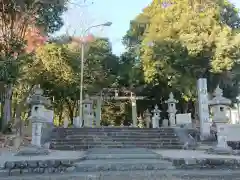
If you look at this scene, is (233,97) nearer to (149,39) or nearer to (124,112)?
(149,39)

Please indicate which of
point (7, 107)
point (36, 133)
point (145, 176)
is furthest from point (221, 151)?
point (7, 107)

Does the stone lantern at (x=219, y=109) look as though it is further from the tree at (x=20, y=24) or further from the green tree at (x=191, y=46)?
the green tree at (x=191, y=46)

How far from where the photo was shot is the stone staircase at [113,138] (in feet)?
43.8

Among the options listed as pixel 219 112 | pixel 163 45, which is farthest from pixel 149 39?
pixel 219 112

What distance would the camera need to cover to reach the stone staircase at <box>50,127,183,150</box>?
13.3 metres

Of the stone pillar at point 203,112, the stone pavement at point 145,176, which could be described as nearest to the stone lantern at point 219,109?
the stone pillar at point 203,112

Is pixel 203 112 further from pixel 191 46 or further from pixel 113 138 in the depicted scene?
pixel 191 46

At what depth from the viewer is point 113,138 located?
14.2 m

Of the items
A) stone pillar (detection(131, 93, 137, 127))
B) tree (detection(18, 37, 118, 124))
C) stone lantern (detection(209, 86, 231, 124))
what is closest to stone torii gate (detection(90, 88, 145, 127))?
stone pillar (detection(131, 93, 137, 127))

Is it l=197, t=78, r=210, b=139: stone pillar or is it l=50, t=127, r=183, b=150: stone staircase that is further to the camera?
l=197, t=78, r=210, b=139: stone pillar

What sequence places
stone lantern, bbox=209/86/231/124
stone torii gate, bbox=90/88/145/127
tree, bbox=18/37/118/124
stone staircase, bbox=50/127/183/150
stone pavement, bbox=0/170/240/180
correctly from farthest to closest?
1. stone torii gate, bbox=90/88/145/127
2. tree, bbox=18/37/118/124
3. stone staircase, bbox=50/127/183/150
4. stone lantern, bbox=209/86/231/124
5. stone pavement, bbox=0/170/240/180

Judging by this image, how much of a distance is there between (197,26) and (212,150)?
12714 millimetres

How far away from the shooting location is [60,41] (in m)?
23.1

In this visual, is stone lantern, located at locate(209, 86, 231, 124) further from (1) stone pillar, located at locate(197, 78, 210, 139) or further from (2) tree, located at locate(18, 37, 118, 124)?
(2) tree, located at locate(18, 37, 118, 124)
